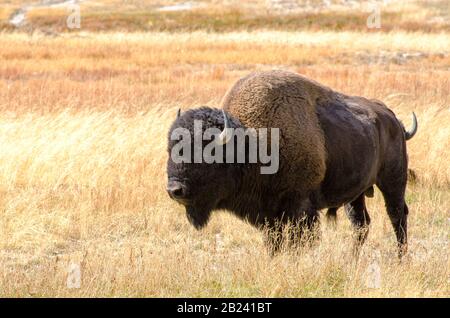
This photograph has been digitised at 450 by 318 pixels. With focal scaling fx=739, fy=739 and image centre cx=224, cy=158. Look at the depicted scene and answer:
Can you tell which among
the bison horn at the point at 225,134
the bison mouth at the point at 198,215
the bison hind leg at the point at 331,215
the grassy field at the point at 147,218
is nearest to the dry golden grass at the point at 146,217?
the grassy field at the point at 147,218

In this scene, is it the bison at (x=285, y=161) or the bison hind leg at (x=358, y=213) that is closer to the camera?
the bison at (x=285, y=161)

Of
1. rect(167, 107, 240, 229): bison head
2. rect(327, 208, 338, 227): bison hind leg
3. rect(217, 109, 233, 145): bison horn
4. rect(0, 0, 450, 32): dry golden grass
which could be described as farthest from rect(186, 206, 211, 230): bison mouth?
rect(0, 0, 450, 32): dry golden grass

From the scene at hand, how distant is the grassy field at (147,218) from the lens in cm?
559

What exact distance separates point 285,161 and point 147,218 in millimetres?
2604

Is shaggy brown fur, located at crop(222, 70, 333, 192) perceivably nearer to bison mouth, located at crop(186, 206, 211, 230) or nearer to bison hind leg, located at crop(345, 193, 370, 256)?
bison mouth, located at crop(186, 206, 211, 230)

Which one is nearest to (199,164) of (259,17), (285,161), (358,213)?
(285,161)

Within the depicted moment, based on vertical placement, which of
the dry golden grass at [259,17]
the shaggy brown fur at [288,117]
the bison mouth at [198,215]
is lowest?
the dry golden grass at [259,17]

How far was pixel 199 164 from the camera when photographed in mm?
5875

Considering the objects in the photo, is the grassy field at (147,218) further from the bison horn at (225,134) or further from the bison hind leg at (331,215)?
the bison horn at (225,134)

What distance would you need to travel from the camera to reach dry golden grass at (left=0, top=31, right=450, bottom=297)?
559 cm

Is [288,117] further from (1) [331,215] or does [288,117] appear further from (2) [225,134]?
(1) [331,215]

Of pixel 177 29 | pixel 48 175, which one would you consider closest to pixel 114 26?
pixel 177 29
